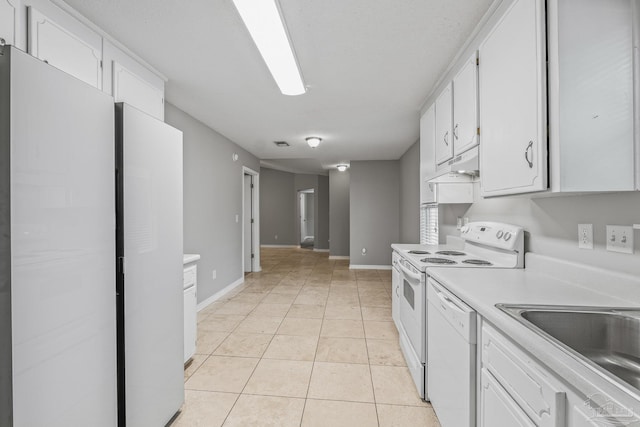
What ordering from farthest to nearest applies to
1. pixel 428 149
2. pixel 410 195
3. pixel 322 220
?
pixel 322 220, pixel 410 195, pixel 428 149

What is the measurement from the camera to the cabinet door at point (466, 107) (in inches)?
71.8

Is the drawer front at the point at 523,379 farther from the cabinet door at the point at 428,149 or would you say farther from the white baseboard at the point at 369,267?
the white baseboard at the point at 369,267

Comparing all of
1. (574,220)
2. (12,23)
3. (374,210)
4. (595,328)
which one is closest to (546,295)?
(595,328)

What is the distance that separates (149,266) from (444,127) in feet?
7.71

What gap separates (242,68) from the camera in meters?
2.34

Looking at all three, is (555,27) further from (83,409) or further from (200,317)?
(200,317)

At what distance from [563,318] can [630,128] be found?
0.79m

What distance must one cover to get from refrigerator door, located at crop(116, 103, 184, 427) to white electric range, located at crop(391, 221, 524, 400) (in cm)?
158

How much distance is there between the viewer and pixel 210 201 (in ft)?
13.1

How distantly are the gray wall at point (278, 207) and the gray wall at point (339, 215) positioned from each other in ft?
8.43

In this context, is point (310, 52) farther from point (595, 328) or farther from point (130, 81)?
point (595, 328)

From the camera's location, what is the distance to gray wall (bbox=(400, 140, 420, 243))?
475 centimetres

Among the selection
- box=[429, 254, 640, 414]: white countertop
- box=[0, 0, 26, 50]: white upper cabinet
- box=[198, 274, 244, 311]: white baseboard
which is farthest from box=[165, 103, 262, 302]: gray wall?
box=[429, 254, 640, 414]: white countertop

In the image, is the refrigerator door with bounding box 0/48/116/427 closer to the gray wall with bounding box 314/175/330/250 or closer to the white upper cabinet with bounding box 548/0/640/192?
the white upper cabinet with bounding box 548/0/640/192
